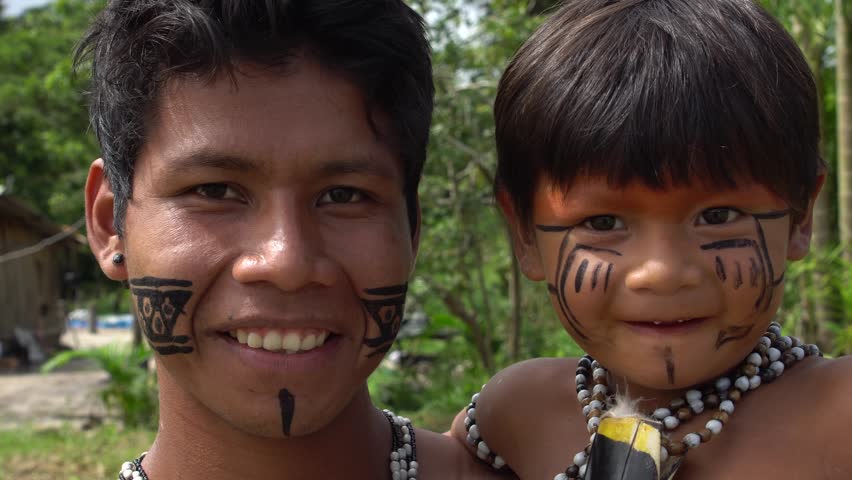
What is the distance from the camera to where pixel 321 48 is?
179 centimetres

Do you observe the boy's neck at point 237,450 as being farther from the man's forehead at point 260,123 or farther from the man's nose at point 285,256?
the man's forehead at point 260,123

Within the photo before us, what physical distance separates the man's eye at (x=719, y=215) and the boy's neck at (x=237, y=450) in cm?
Result: 94

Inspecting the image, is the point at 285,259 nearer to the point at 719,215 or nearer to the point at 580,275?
the point at 580,275

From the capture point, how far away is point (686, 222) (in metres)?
1.62

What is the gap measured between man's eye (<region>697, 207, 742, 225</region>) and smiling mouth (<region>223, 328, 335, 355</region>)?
2.67 feet

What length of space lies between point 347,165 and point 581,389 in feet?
2.44

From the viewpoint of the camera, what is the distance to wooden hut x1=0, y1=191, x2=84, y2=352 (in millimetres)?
17375

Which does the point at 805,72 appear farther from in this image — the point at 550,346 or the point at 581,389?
the point at 550,346

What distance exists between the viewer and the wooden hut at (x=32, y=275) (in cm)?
1738

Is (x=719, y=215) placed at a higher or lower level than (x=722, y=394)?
higher

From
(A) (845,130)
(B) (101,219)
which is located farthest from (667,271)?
(A) (845,130)

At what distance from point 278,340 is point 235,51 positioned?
23.5 inches

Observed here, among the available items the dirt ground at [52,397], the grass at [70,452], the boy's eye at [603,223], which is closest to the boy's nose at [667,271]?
the boy's eye at [603,223]

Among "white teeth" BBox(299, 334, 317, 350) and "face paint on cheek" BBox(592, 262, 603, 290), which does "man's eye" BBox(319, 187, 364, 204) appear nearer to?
"white teeth" BBox(299, 334, 317, 350)
